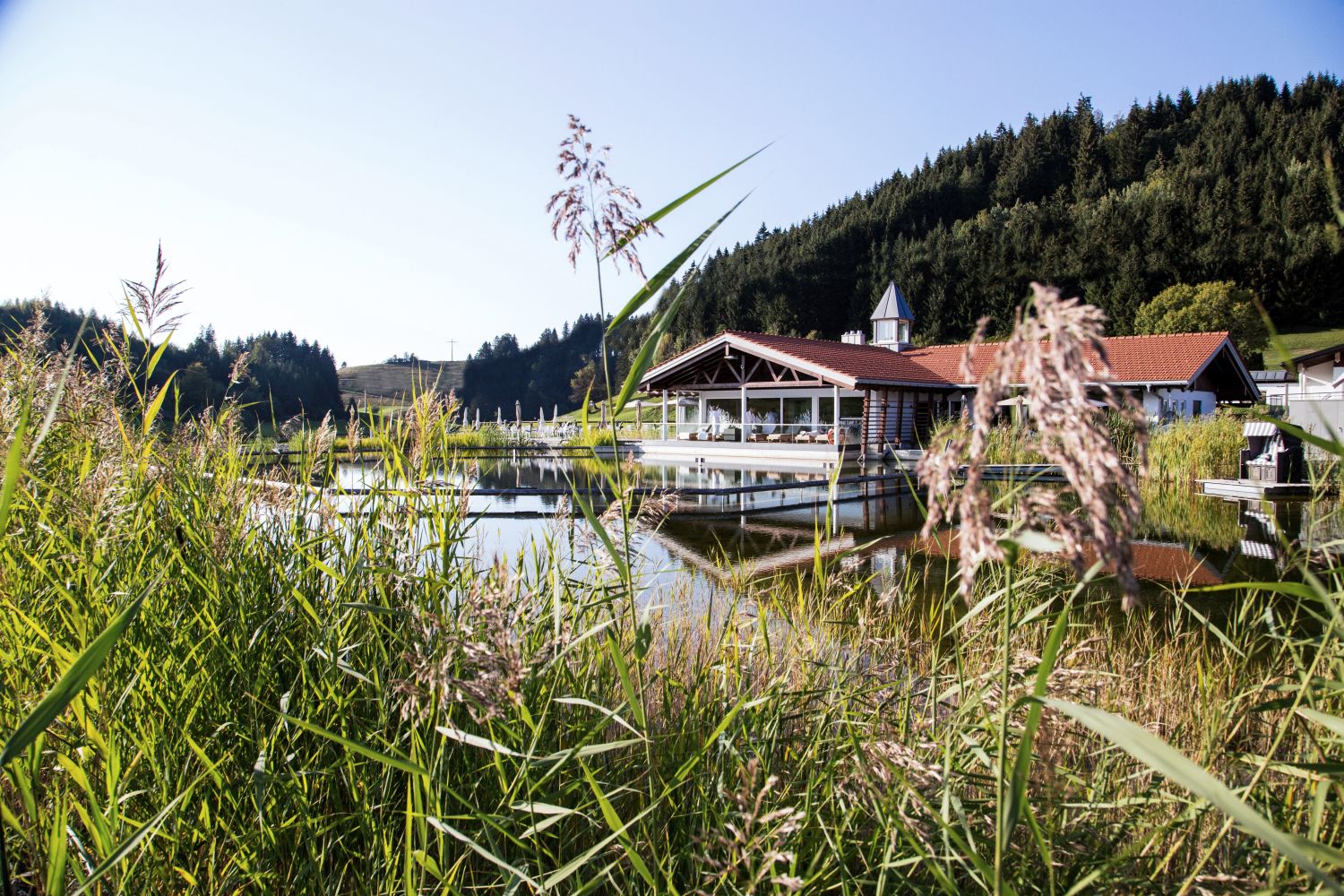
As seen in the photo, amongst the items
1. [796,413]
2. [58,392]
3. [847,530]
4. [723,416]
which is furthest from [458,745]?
Result: [723,416]

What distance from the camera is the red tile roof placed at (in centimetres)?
1997

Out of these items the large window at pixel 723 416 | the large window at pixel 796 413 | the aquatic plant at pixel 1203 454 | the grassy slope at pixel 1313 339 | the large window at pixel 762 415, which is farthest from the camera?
the grassy slope at pixel 1313 339

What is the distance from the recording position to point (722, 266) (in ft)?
208

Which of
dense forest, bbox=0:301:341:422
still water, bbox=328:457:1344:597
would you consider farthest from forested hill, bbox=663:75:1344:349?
still water, bbox=328:457:1344:597

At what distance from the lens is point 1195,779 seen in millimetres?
505

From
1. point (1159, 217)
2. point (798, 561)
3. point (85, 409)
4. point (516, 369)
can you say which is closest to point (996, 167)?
point (1159, 217)

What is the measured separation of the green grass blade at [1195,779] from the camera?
48cm

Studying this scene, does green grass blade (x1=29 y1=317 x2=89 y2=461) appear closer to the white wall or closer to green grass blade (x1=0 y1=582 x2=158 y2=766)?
green grass blade (x1=0 y1=582 x2=158 y2=766)

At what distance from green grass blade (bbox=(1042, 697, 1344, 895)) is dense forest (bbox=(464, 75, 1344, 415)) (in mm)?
39272

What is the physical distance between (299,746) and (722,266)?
64.0 m

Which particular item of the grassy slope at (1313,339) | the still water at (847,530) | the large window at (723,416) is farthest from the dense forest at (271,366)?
the grassy slope at (1313,339)

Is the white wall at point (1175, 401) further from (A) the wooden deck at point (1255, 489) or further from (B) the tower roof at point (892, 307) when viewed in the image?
(A) the wooden deck at point (1255, 489)

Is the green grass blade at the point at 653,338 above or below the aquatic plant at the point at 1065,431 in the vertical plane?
above

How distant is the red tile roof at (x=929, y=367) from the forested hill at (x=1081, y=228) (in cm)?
2199
